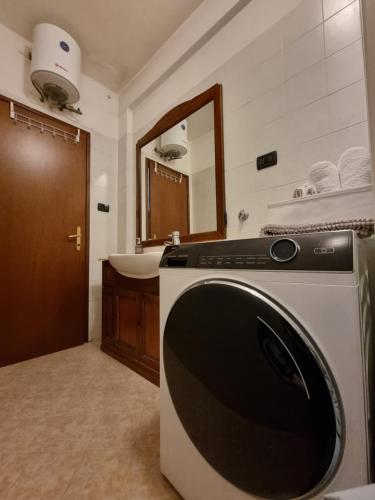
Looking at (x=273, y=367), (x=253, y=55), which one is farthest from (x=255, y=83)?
(x=273, y=367)

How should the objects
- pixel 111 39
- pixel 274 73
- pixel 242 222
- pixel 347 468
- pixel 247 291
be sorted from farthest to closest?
pixel 111 39 → pixel 242 222 → pixel 274 73 → pixel 247 291 → pixel 347 468

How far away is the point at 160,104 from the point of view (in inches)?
76.3

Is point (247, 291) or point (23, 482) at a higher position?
point (247, 291)

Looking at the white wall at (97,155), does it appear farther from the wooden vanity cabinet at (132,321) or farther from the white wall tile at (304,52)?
the white wall tile at (304,52)

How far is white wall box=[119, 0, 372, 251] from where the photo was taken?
978 millimetres

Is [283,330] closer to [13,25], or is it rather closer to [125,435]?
[125,435]

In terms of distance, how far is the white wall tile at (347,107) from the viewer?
932 mm

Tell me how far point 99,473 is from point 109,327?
3.49 feet

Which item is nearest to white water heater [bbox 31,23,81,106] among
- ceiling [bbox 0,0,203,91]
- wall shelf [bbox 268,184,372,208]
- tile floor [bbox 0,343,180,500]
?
ceiling [bbox 0,0,203,91]

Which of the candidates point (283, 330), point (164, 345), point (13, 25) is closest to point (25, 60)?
point (13, 25)

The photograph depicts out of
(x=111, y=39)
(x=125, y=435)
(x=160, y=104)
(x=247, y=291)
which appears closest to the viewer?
(x=247, y=291)

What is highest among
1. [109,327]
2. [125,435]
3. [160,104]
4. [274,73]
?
[160,104]

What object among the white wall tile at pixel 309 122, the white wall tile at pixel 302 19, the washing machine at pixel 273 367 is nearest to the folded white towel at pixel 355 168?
the white wall tile at pixel 309 122

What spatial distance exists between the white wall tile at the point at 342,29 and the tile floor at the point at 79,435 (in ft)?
6.21
